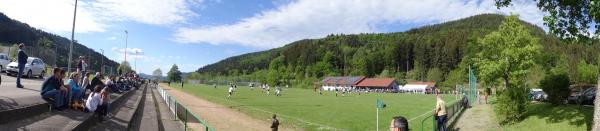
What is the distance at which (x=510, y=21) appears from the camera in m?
41.9

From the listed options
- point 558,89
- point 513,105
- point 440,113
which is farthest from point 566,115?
point 440,113

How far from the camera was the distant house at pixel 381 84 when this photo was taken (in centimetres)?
15326

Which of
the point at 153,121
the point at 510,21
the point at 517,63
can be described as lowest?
the point at 153,121

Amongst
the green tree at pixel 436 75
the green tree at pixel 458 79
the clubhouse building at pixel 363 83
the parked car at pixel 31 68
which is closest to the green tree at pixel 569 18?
the parked car at pixel 31 68

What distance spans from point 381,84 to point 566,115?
133 m

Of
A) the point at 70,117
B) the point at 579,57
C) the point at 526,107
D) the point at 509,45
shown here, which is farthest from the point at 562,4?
the point at 579,57

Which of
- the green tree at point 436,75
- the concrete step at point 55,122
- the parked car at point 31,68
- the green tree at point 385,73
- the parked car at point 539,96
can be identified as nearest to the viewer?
the concrete step at point 55,122

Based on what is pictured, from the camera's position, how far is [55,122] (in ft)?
37.8

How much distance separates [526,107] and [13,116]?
70.9 ft

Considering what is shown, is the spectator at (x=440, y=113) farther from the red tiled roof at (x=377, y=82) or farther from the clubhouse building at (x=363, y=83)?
the red tiled roof at (x=377, y=82)

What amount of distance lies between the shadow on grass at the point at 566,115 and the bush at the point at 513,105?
80cm

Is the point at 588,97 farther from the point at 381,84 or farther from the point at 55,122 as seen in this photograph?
the point at 381,84

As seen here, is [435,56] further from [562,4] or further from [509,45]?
[562,4]

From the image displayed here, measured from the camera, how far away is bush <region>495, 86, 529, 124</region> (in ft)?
78.6
